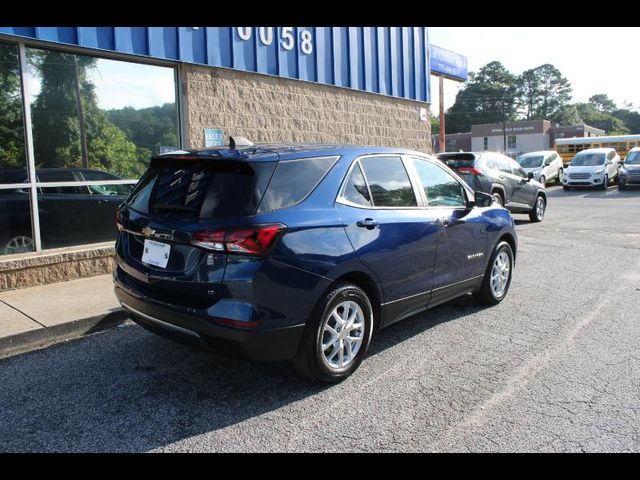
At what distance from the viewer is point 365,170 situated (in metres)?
4.20

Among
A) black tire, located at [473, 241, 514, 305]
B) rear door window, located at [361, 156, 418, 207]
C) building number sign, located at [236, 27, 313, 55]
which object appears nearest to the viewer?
rear door window, located at [361, 156, 418, 207]

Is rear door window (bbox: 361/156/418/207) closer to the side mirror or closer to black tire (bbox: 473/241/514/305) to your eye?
A: the side mirror

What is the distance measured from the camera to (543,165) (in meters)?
24.0

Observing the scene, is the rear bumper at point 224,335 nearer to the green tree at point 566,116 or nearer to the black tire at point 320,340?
the black tire at point 320,340

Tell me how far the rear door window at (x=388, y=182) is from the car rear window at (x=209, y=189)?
0.98m

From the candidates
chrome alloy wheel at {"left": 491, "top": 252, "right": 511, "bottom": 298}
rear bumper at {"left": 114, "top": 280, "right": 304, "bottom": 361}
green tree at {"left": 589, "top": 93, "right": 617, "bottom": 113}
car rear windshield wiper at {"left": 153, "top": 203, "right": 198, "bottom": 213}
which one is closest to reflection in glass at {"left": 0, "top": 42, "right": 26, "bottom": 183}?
car rear windshield wiper at {"left": 153, "top": 203, "right": 198, "bottom": 213}

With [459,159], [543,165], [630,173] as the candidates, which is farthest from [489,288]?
[543,165]

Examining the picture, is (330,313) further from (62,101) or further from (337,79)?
(337,79)

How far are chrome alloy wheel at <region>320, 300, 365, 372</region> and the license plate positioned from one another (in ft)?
3.76

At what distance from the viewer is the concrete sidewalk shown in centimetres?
471

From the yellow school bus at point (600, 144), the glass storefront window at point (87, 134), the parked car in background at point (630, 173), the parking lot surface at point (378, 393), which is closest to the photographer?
the parking lot surface at point (378, 393)

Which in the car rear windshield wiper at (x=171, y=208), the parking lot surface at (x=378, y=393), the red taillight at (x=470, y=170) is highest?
the red taillight at (x=470, y=170)

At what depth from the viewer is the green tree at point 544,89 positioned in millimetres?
129625

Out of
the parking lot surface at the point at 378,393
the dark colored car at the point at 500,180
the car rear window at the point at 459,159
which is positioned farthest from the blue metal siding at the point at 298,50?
the parking lot surface at the point at 378,393
